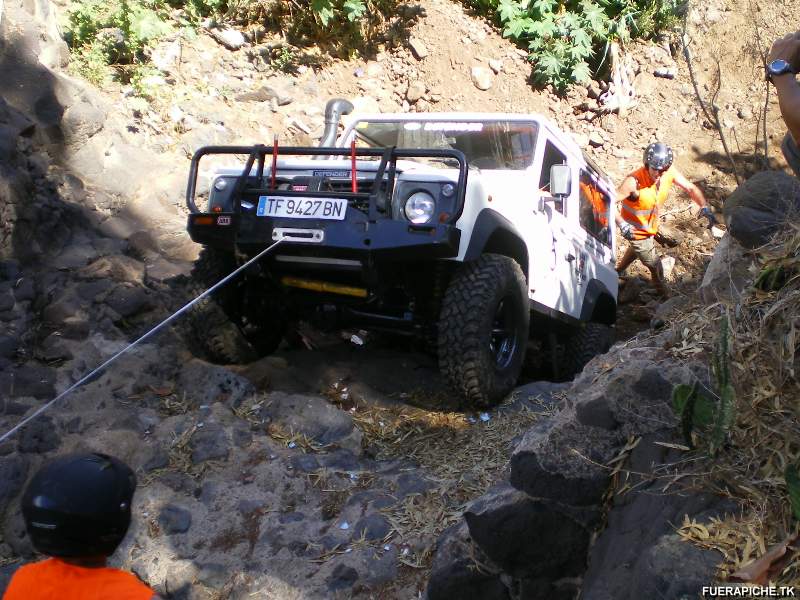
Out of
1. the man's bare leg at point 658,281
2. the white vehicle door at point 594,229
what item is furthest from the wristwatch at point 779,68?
the man's bare leg at point 658,281

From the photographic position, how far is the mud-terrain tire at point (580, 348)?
257 inches

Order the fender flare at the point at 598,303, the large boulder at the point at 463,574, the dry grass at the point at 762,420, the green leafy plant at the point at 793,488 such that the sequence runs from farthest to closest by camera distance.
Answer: the fender flare at the point at 598,303 < the large boulder at the point at 463,574 < the dry grass at the point at 762,420 < the green leafy plant at the point at 793,488

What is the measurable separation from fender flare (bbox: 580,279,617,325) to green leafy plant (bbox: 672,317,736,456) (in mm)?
4099

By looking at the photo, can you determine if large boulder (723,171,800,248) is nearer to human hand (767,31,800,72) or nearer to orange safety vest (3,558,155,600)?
human hand (767,31,800,72)

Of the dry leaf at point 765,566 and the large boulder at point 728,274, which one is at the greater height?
the large boulder at point 728,274

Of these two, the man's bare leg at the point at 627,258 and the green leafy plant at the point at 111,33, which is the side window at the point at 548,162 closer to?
the man's bare leg at the point at 627,258

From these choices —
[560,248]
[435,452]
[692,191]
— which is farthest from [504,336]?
[692,191]

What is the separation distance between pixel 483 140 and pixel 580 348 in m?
1.95

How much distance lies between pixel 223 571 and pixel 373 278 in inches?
63.6

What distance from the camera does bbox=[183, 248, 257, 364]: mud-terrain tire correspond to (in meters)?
4.89

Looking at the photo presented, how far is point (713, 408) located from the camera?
7.57ft

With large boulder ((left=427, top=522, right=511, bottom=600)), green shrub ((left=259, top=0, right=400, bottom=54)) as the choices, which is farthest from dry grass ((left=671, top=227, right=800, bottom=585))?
green shrub ((left=259, top=0, right=400, bottom=54))

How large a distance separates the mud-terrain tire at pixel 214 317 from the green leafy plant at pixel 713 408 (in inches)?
125

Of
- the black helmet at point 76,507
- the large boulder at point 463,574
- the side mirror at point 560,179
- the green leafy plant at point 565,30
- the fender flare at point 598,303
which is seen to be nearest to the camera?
the black helmet at point 76,507
